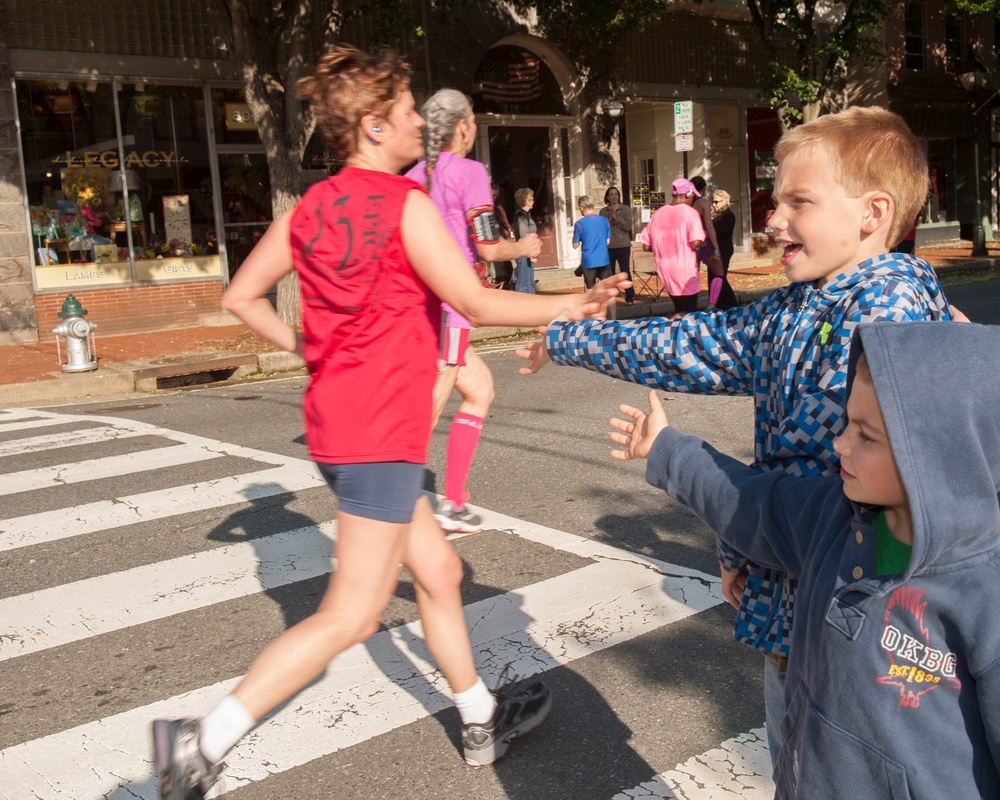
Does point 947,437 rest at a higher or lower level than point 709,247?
lower

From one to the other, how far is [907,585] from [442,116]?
158 inches

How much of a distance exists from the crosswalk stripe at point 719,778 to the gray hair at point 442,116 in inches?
123

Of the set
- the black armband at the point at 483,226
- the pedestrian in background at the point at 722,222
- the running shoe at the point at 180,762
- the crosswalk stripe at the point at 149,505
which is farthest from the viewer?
the pedestrian in background at the point at 722,222

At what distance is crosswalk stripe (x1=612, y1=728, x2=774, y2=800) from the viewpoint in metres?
2.98

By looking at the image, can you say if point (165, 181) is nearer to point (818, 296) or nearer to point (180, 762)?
point (180, 762)

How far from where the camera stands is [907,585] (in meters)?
1.59

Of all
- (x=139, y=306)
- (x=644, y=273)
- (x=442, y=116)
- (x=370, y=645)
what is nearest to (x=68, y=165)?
(x=139, y=306)

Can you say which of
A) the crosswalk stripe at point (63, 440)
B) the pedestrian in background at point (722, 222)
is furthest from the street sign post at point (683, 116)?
the crosswalk stripe at point (63, 440)

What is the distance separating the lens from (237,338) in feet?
49.7

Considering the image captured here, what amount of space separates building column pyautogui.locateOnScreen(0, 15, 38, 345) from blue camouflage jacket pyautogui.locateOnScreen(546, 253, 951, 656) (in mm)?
15526

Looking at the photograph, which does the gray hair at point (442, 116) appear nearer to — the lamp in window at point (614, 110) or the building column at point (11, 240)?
the building column at point (11, 240)

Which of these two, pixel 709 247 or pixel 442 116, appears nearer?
pixel 442 116

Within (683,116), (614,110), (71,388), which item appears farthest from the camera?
(614,110)

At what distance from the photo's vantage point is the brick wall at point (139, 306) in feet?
54.6
